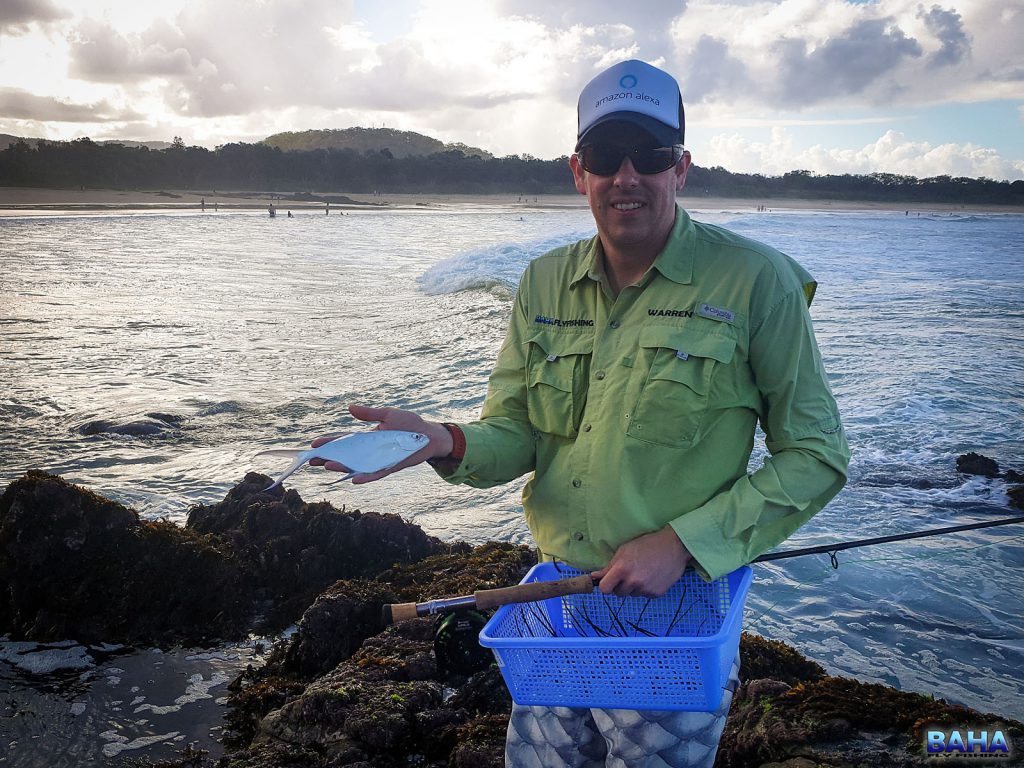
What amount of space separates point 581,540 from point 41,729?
10.8 feet

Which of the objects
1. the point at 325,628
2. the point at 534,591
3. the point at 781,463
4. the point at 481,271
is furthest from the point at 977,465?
the point at 481,271

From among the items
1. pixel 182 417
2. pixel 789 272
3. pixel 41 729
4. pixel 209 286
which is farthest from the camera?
pixel 209 286

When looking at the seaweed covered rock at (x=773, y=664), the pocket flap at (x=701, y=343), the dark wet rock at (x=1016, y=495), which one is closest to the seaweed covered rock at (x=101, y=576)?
the seaweed covered rock at (x=773, y=664)

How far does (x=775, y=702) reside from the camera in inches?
144

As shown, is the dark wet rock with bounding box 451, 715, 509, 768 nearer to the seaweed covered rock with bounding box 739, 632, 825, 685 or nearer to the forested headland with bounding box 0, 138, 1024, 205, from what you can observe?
the seaweed covered rock with bounding box 739, 632, 825, 685

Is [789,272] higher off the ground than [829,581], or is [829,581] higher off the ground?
[789,272]

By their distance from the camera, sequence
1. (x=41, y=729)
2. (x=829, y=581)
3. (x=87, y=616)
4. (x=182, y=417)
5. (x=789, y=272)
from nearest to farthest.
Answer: (x=789, y=272) < (x=41, y=729) < (x=87, y=616) < (x=829, y=581) < (x=182, y=417)

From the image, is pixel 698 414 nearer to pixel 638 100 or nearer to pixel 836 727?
pixel 638 100

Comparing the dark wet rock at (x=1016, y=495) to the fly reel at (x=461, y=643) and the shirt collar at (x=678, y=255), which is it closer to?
the fly reel at (x=461, y=643)

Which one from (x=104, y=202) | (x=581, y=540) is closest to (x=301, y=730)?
(x=581, y=540)

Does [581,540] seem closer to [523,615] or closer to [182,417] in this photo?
[523,615]

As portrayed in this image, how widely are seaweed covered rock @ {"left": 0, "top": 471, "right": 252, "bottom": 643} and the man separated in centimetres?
327

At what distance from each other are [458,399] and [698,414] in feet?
28.8

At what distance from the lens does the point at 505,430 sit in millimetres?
2840
